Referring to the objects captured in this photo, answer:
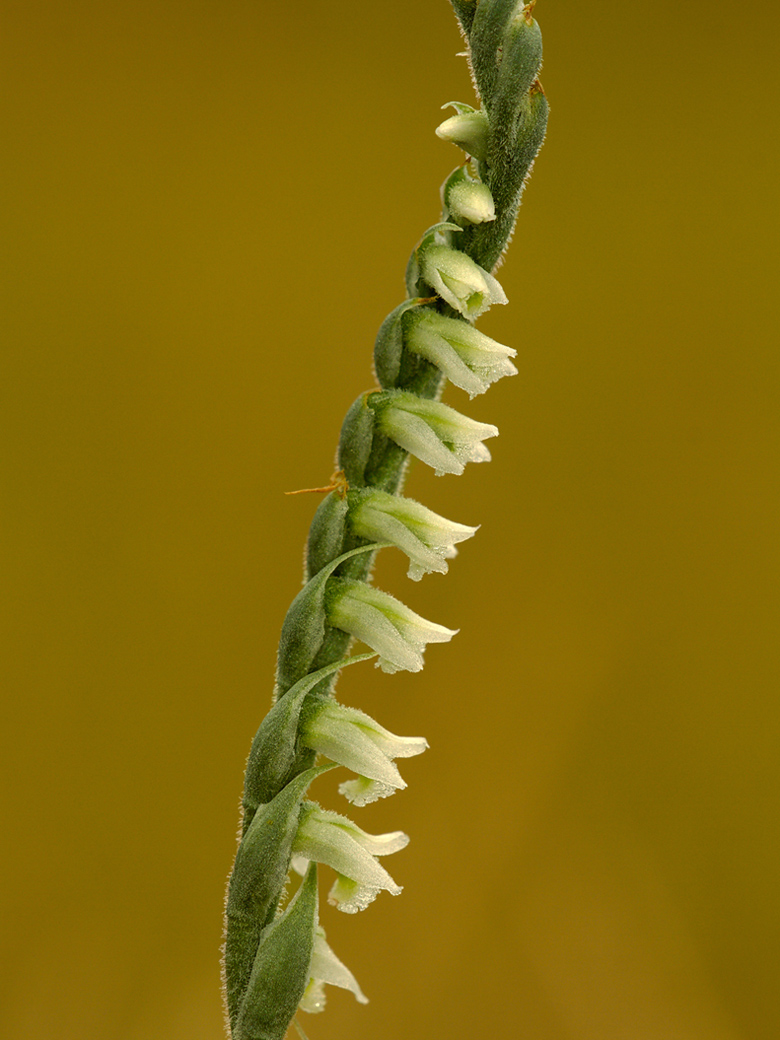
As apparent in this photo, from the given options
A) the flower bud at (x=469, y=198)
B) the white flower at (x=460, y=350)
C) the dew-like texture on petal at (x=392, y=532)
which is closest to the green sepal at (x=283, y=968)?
the dew-like texture on petal at (x=392, y=532)

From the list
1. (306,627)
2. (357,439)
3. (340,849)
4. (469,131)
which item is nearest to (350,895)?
(340,849)

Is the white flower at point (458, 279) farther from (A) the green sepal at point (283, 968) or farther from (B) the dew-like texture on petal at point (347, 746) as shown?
(A) the green sepal at point (283, 968)

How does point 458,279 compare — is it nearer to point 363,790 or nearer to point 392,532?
point 392,532

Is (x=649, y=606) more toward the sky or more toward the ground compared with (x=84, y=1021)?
more toward the sky

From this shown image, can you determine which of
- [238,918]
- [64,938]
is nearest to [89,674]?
[64,938]

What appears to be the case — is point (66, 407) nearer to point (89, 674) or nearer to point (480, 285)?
point (89, 674)

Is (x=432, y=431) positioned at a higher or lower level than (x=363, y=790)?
higher

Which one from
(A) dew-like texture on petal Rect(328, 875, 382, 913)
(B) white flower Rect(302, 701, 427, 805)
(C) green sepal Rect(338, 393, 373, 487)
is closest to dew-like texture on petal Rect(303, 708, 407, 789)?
(B) white flower Rect(302, 701, 427, 805)
